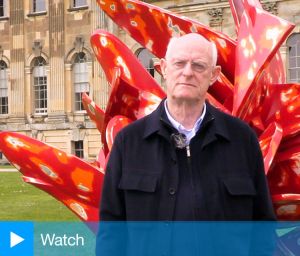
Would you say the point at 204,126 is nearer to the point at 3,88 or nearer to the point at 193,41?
the point at 193,41

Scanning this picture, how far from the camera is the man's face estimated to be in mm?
2680

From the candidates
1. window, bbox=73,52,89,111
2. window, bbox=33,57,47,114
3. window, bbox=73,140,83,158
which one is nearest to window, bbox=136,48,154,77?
window, bbox=73,52,89,111

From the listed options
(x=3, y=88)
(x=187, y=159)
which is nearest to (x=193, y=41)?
(x=187, y=159)

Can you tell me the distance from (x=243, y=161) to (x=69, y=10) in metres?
28.0

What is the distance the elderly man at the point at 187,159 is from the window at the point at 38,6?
29317 mm

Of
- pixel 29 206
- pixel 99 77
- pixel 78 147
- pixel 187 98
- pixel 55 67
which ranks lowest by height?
pixel 78 147

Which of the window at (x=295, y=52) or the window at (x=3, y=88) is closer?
the window at (x=295, y=52)

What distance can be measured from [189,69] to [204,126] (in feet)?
0.80

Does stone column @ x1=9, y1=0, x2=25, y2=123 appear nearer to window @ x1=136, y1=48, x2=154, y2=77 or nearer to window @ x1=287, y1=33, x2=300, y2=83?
window @ x1=136, y1=48, x2=154, y2=77

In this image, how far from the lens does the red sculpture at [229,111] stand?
140 inches

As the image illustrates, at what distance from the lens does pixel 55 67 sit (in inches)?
1182

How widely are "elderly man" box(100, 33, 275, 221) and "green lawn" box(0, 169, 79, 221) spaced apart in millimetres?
7063

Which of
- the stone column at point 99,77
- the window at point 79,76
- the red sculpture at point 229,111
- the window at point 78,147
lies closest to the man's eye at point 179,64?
the red sculpture at point 229,111

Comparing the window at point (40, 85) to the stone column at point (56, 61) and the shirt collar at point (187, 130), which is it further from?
the shirt collar at point (187, 130)
